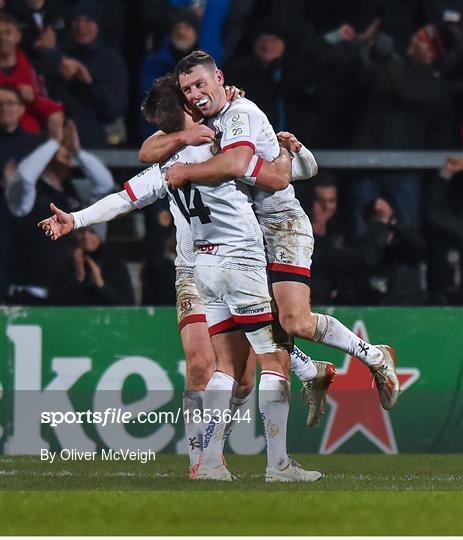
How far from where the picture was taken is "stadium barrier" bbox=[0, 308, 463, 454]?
11219 mm

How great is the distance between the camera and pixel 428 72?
43.8 ft

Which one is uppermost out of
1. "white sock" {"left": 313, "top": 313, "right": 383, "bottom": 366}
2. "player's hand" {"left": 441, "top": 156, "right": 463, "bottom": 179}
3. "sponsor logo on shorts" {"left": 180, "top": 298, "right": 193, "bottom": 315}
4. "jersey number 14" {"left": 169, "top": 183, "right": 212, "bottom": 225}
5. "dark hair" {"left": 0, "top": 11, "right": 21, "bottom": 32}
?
"dark hair" {"left": 0, "top": 11, "right": 21, "bottom": 32}

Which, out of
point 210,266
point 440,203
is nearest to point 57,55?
point 440,203

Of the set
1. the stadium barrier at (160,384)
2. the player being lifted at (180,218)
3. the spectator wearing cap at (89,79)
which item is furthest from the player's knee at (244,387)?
the spectator wearing cap at (89,79)

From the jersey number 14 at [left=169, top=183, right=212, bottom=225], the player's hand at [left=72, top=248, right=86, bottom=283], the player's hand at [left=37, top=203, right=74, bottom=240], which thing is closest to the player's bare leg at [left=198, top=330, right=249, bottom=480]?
the jersey number 14 at [left=169, top=183, right=212, bottom=225]

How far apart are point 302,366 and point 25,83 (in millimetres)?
4676

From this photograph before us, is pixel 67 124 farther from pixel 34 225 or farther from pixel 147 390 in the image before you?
pixel 147 390

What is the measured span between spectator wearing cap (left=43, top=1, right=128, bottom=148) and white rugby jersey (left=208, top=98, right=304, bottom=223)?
4.40 metres

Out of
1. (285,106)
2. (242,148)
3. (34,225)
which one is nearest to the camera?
(242,148)

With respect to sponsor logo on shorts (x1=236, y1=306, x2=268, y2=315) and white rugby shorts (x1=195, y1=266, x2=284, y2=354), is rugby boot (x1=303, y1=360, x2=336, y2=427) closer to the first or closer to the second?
white rugby shorts (x1=195, y1=266, x2=284, y2=354)

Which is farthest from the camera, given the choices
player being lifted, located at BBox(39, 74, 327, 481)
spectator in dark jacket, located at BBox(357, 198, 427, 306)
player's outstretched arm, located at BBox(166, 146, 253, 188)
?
spectator in dark jacket, located at BBox(357, 198, 427, 306)

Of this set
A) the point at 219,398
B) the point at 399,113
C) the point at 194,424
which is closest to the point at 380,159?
the point at 399,113

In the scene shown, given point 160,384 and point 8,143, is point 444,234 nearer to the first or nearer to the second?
point 160,384

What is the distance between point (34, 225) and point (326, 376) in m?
4.12
